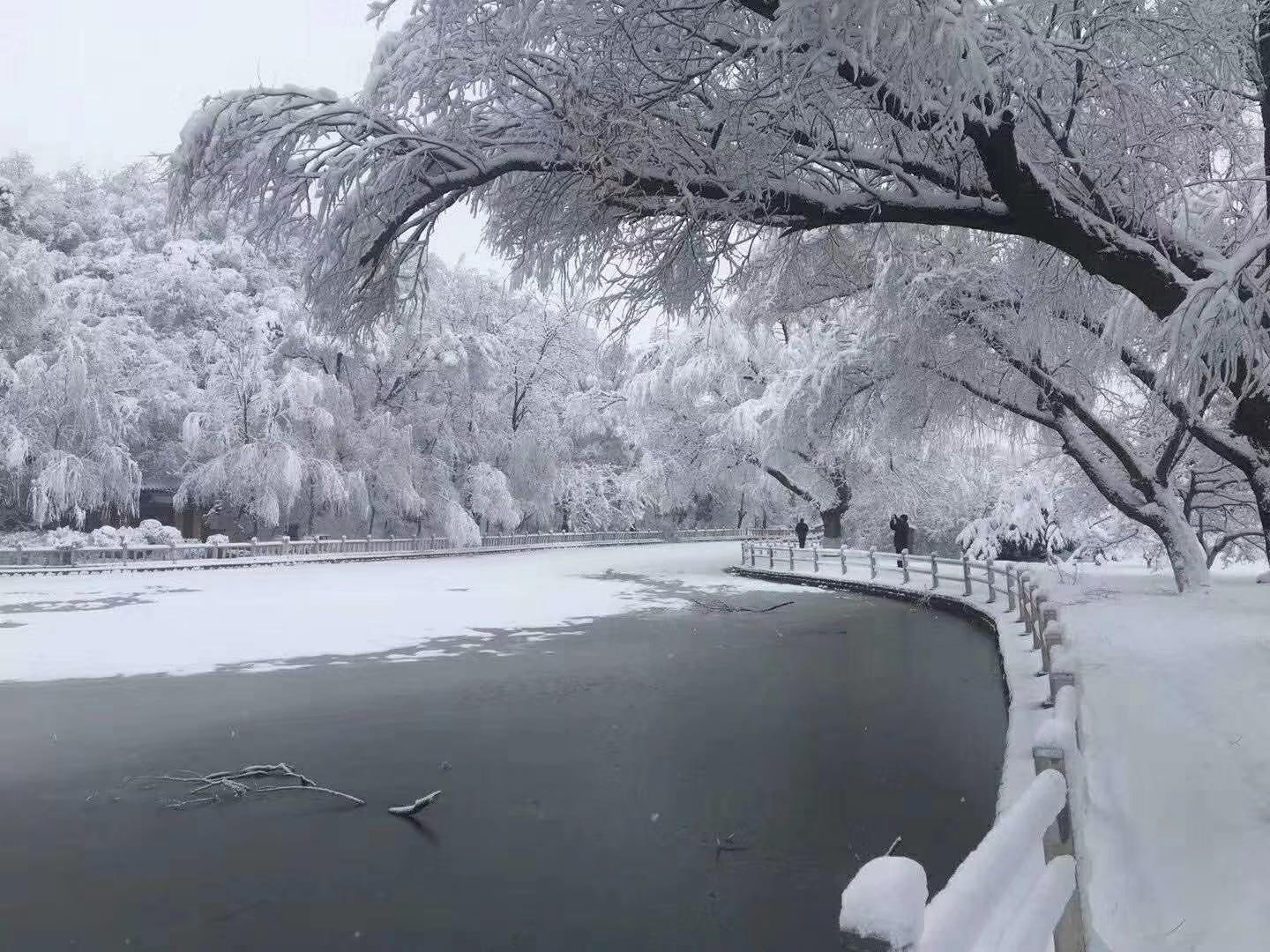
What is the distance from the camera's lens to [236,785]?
27.1ft

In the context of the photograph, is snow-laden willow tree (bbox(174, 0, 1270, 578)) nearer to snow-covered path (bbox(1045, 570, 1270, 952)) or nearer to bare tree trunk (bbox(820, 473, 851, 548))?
snow-covered path (bbox(1045, 570, 1270, 952))

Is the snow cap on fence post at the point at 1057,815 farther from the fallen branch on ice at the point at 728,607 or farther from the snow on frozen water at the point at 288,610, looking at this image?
the fallen branch on ice at the point at 728,607

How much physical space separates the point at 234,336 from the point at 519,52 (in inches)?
1403

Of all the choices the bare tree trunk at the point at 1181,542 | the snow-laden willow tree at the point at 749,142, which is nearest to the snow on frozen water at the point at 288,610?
the snow-laden willow tree at the point at 749,142

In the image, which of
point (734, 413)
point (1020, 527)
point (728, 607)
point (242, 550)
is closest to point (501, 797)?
point (728, 607)

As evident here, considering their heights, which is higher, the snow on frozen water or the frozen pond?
the snow on frozen water

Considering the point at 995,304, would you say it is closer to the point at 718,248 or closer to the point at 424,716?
the point at 718,248

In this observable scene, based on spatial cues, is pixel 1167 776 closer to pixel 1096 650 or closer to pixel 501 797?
pixel 501 797

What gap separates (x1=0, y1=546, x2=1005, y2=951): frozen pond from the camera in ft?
19.2

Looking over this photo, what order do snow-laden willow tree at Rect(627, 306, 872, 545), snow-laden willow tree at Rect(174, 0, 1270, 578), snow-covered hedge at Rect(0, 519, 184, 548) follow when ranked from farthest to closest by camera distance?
snow-laden willow tree at Rect(627, 306, 872, 545)
snow-covered hedge at Rect(0, 519, 184, 548)
snow-laden willow tree at Rect(174, 0, 1270, 578)

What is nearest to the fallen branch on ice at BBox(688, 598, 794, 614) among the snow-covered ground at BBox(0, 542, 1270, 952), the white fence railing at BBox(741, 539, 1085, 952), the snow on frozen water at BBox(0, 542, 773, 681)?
the snow on frozen water at BBox(0, 542, 773, 681)

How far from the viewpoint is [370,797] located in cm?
805

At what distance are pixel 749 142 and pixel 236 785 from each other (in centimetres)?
611

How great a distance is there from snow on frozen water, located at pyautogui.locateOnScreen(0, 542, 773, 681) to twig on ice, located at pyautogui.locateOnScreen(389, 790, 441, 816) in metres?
7.14
